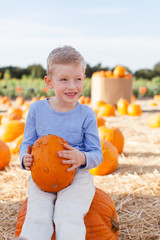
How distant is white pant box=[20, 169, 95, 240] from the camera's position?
1867mm

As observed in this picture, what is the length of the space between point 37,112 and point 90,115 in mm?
477

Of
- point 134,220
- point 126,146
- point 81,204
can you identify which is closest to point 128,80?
point 126,146

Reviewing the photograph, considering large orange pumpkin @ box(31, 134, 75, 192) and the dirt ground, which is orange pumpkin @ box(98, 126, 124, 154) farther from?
large orange pumpkin @ box(31, 134, 75, 192)

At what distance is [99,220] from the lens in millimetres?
2227

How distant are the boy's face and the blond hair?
0.11 feet

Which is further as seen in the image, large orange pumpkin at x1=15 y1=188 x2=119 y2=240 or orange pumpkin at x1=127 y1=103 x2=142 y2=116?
orange pumpkin at x1=127 y1=103 x2=142 y2=116

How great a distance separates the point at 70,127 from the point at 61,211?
70 centimetres

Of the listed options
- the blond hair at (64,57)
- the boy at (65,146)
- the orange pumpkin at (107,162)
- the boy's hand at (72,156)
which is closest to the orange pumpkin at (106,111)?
the orange pumpkin at (107,162)

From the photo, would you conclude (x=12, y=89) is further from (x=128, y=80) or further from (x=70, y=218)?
(x=70, y=218)

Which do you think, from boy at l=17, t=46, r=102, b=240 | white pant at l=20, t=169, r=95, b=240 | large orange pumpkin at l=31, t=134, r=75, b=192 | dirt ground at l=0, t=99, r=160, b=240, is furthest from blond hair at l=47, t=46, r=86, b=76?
dirt ground at l=0, t=99, r=160, b=240

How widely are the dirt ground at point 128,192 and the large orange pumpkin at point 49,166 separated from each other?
912mm

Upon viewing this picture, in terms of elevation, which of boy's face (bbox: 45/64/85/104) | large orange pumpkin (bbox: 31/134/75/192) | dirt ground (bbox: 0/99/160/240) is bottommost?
dirt ground (bbox: 0/99/160/240)

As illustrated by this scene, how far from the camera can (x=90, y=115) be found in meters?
2.39

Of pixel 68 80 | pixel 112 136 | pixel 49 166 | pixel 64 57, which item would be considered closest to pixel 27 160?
pixel 49 166
